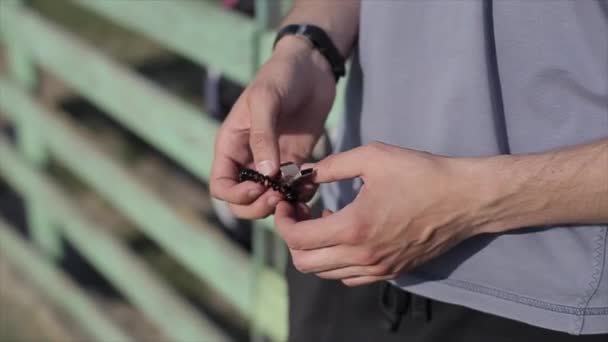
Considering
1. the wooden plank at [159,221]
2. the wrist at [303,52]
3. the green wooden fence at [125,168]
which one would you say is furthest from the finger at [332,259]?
the wooden plank at [159,221]

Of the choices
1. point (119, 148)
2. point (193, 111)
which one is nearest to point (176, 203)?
point (119, 148)

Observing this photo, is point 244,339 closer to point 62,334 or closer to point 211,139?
point 62,334

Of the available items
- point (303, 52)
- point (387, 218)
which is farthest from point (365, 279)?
point (303, 52)

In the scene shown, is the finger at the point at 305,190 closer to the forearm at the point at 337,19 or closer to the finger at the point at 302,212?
the finger at the point at 302,212

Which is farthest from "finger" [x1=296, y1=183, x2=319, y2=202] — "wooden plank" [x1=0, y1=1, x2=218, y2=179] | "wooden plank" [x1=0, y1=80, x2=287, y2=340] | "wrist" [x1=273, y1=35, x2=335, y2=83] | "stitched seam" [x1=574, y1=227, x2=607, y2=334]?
"wooden plank" [x1=0, y1=1, x2=218, y2=179]

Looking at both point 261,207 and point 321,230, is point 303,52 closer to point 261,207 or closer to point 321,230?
point 261,207

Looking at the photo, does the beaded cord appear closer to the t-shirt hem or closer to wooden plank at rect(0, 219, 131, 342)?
the t-shirt hem
